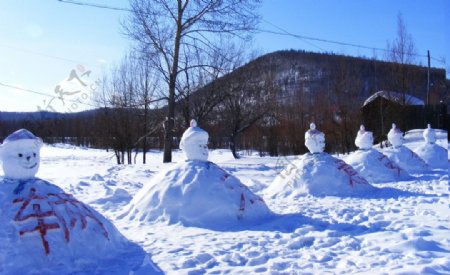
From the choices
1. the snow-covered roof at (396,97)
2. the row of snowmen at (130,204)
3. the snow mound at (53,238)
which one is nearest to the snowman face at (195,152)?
the row of snowmen at (130,204)

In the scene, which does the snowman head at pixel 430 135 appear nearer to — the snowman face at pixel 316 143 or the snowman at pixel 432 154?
the snowman at pixel 432 154

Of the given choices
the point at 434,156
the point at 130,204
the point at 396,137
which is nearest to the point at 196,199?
the point at 130,204

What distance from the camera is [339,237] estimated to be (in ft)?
18.7

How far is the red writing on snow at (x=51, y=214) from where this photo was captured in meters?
4.43

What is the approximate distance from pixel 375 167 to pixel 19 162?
394 inches

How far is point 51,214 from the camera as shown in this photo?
183 inches

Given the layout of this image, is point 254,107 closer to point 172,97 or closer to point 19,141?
point 172,97

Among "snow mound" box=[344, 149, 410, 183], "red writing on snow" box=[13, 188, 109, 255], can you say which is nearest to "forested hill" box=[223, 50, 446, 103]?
"snow mound" box=[344, 149, 410, 183]

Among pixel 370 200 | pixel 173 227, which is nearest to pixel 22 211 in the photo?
pixel 173 227

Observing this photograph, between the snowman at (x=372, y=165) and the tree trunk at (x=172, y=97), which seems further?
the tree trunk at (x=172, y=97)

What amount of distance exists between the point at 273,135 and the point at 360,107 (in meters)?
9.26

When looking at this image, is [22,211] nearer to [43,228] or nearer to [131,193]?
[43,228]

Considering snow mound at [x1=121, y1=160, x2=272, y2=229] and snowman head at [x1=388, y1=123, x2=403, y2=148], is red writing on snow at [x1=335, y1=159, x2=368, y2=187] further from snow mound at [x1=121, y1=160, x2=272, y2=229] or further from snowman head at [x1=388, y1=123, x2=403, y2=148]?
snowman head at [x1=388, y1=123, x2=403, y2=148]

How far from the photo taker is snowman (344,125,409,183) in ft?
39.9
